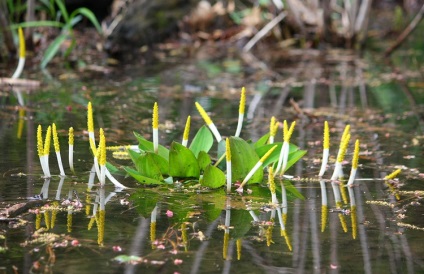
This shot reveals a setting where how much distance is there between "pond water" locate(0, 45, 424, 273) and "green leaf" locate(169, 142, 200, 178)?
13 cm

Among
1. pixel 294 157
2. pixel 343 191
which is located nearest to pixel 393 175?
pixel 343 191

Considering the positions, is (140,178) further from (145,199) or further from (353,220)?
(353,220)

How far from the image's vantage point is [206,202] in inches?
126

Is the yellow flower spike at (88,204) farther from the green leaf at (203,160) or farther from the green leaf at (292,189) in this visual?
the green leaf at (292,189)

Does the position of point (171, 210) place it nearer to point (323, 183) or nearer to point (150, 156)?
point (150, 156)

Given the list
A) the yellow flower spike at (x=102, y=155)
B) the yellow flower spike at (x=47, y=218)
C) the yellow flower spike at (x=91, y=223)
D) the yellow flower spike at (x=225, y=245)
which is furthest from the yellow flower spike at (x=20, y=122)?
the yellow flower spike at (x=225, y=245)

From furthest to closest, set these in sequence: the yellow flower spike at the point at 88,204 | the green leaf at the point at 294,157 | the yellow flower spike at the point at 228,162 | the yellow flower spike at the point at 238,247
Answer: the green leaf at the point at 294,157
the yellow flower spike at the point at 228,162
the yellow flower spike at the point at 88,204
the yellow flower spike at the point at 238,247

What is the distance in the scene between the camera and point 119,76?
690 cm

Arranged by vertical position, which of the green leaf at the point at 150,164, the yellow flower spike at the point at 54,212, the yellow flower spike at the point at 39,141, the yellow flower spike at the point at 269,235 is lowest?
the yellow flower spike at the point at 269,235

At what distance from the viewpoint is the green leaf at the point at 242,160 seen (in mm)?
3379

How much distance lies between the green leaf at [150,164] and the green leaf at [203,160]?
143 mm

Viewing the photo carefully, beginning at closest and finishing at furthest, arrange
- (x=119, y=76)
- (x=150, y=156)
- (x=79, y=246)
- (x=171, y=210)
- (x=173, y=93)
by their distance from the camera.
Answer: (x=79, y=246) < (x=171, y=210) < (x=150, y=156) < (x=173, y=93) < (x=119, y=76)

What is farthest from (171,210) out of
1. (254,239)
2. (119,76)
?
(119,76)

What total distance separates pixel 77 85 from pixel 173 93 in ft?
2.44
